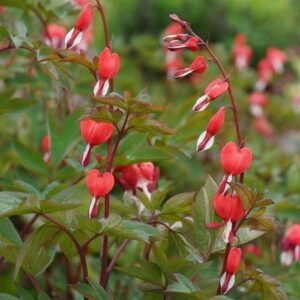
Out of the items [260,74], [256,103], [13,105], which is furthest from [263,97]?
[13,105]

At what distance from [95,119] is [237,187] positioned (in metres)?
0.20

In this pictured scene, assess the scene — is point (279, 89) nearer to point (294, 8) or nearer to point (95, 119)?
point (294, 8)

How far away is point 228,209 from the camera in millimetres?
926

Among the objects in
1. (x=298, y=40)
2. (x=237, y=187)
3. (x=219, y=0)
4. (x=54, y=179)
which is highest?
(x=237, y=187)

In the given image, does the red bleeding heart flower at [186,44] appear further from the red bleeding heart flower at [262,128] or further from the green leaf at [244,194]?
the red bleeding heart flower at [262,128]

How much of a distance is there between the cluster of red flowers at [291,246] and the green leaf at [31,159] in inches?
18.3

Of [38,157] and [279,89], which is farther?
[279,89]

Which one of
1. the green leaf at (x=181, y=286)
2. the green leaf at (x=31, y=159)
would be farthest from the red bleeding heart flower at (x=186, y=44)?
the green leaf at (x=31, y=159)

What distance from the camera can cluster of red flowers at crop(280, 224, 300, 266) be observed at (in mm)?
1290

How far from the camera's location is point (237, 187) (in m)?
0.90

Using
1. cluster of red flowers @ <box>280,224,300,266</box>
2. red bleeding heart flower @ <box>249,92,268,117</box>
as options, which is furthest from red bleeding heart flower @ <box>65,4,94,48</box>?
red bleeding heart flower @ <box>249,92,268,117</box>

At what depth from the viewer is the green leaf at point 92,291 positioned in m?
0.93

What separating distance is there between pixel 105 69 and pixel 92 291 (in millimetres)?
296

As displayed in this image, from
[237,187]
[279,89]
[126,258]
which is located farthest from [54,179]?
[279,89]
